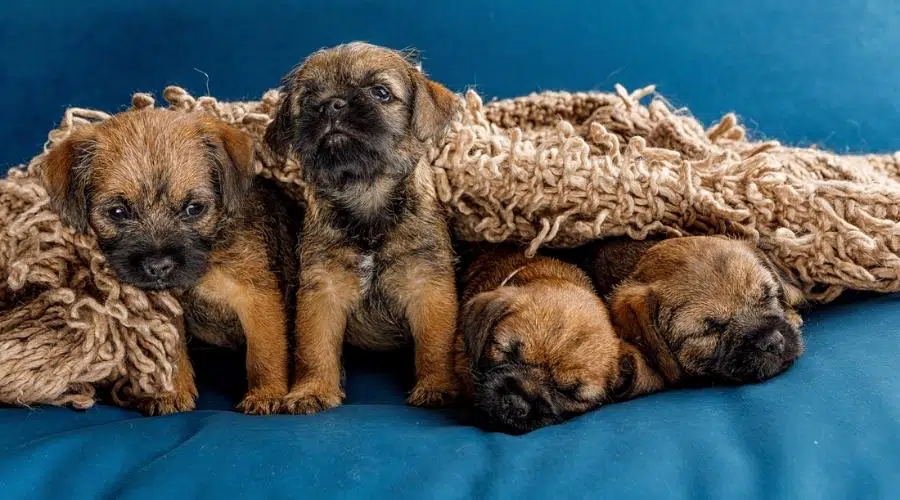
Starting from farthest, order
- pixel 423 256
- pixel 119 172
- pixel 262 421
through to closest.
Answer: pixel 423 256 < pixel 119 172 < pixel 262 421

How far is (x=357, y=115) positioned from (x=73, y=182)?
2.58ft

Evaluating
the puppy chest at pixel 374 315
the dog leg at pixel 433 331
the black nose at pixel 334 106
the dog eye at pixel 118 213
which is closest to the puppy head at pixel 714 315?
the dog leg at pixel 433 331

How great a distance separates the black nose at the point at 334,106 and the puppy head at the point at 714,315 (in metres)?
0.94

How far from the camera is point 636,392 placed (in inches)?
89.8

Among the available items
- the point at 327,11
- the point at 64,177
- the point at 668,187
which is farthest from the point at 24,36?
the point at 668,187

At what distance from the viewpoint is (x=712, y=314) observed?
7.62 ft

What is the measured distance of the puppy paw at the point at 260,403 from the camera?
7.88 ft

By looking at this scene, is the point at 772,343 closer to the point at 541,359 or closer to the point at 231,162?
the point at 541,359

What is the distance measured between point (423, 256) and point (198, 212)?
66cm

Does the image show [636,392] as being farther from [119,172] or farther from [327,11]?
[327,11]

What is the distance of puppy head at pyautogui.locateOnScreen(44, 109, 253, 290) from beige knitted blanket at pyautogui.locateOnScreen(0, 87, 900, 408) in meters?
0.13

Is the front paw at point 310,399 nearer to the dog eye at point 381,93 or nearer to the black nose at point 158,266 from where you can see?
the black nose at point 158,266

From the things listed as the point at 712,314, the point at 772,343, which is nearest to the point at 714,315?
the point at 712,314

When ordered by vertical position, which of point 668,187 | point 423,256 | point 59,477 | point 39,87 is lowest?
point 59,477
